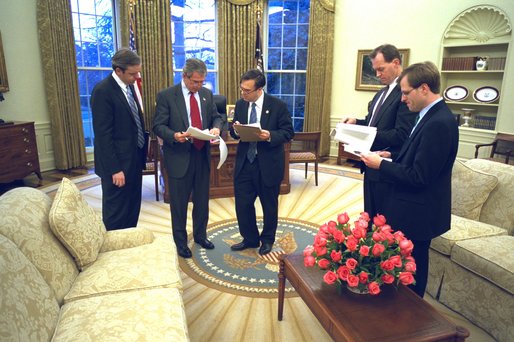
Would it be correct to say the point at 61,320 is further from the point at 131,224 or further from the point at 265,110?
the point at 265,110

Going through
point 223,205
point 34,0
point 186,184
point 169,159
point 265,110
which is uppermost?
point 34,0

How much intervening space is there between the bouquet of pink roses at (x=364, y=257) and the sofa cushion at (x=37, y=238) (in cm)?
117

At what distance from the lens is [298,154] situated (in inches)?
209

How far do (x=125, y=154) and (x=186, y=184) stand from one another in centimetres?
55

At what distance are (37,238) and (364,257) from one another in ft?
4.91

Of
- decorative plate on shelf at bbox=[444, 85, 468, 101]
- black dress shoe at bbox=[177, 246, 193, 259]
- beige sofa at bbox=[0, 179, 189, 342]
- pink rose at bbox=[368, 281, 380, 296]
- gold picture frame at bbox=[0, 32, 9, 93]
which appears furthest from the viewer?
decorative plate on shelf at bbox=[444, 85, 468, 101]

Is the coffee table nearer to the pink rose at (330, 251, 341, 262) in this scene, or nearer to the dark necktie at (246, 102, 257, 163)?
the pink rose at (330, 251, 341, 262)

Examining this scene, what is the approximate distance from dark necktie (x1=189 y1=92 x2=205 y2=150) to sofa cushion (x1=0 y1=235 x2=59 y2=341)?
1.62 meters

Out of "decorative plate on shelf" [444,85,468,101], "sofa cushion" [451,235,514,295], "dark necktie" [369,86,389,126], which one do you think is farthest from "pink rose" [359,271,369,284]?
"decorative plate on shelf" [444,85,468,101]

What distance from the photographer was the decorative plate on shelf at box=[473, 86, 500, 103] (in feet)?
18.5

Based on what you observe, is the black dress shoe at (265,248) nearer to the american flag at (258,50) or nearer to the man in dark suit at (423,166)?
the man in dark suit at (423,166)

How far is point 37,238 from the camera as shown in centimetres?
172

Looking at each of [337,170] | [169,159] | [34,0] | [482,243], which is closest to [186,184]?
[169,159]

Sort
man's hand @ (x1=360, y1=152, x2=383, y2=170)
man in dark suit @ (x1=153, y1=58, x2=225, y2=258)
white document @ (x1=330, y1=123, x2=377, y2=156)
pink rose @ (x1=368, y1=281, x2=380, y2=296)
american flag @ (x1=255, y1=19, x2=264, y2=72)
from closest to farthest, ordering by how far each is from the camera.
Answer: pink rose @ (x1=368, y1=281, x2=380, y2=296) → man's hand @ (x1=360, y1=152, x2=383, y2=170) → white document @ (x1=330, y1=123, x2=377, y2=156) → man in dark suit @ (x1=153, y1=58, x2=225, y2=258) → american flag @ (x1=255, y1=19, x2=264, y2=72)
